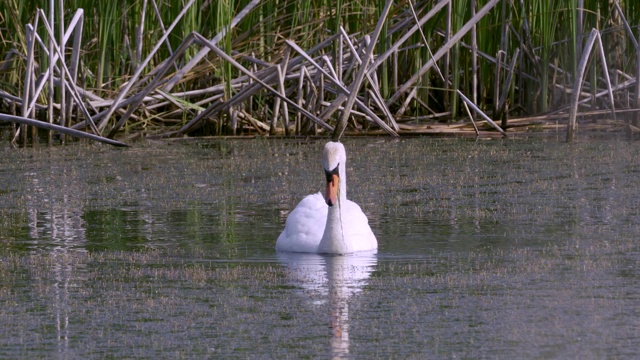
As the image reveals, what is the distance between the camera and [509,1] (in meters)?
11.1

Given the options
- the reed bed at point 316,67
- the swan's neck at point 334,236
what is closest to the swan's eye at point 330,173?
the swan's neck at point 334,236

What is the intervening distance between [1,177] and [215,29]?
3247 millimetres

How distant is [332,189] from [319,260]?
1.16ft

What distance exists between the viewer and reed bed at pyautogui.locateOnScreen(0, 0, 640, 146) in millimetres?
10539

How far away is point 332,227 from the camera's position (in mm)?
6023

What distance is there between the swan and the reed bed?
397cm

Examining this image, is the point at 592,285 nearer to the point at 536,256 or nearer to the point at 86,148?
the point at 536,256

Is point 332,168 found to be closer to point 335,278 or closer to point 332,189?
point 332,189

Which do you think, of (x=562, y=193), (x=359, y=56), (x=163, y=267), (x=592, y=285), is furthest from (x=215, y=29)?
(x=592, y=285)

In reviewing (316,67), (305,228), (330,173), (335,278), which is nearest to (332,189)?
(330,173)

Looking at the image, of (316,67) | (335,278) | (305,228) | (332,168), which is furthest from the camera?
(316,67)

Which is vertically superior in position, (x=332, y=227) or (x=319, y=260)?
(x=332, y=227)

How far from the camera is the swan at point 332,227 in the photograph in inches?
235

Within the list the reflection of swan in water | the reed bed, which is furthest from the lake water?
the reed bed
